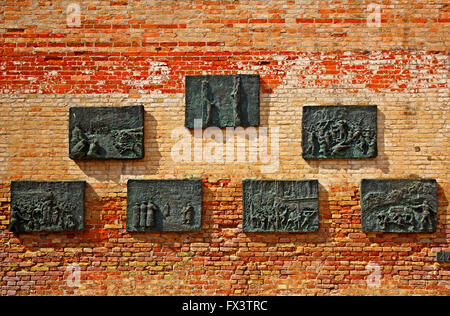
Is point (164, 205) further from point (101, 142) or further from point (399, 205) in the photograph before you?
point (399, 205)

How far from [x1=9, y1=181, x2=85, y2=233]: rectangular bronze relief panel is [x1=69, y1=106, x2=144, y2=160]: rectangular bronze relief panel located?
1.44ft

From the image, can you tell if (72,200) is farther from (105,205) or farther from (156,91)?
(156,91)

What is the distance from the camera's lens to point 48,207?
17.3 feet

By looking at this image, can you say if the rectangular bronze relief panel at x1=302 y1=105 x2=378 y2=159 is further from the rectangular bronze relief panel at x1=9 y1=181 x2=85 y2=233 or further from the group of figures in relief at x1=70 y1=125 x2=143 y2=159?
the rectangular bronze relief panel at x1=9 y1=181 x2=85 y2=233

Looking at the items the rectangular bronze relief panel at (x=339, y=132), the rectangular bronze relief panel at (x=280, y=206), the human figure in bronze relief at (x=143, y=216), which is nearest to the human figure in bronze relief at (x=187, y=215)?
the human figure in bronze relief at (x=143, y=216)

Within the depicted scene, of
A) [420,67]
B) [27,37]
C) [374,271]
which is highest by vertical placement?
[27,37]

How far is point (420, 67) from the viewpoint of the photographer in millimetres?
5336

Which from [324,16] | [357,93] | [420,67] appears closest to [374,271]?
[357,93]

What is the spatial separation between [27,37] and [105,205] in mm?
2403

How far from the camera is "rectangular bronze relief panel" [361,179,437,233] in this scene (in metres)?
5.12

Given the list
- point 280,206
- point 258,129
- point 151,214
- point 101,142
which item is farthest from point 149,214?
point 258,129

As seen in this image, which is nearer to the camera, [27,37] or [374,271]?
[374,271]

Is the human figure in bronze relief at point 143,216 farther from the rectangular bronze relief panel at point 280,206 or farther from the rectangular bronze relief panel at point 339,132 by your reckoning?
the rectangular bronze relief panel at point 339,132

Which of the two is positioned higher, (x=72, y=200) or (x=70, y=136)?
(x=70, y=136)
